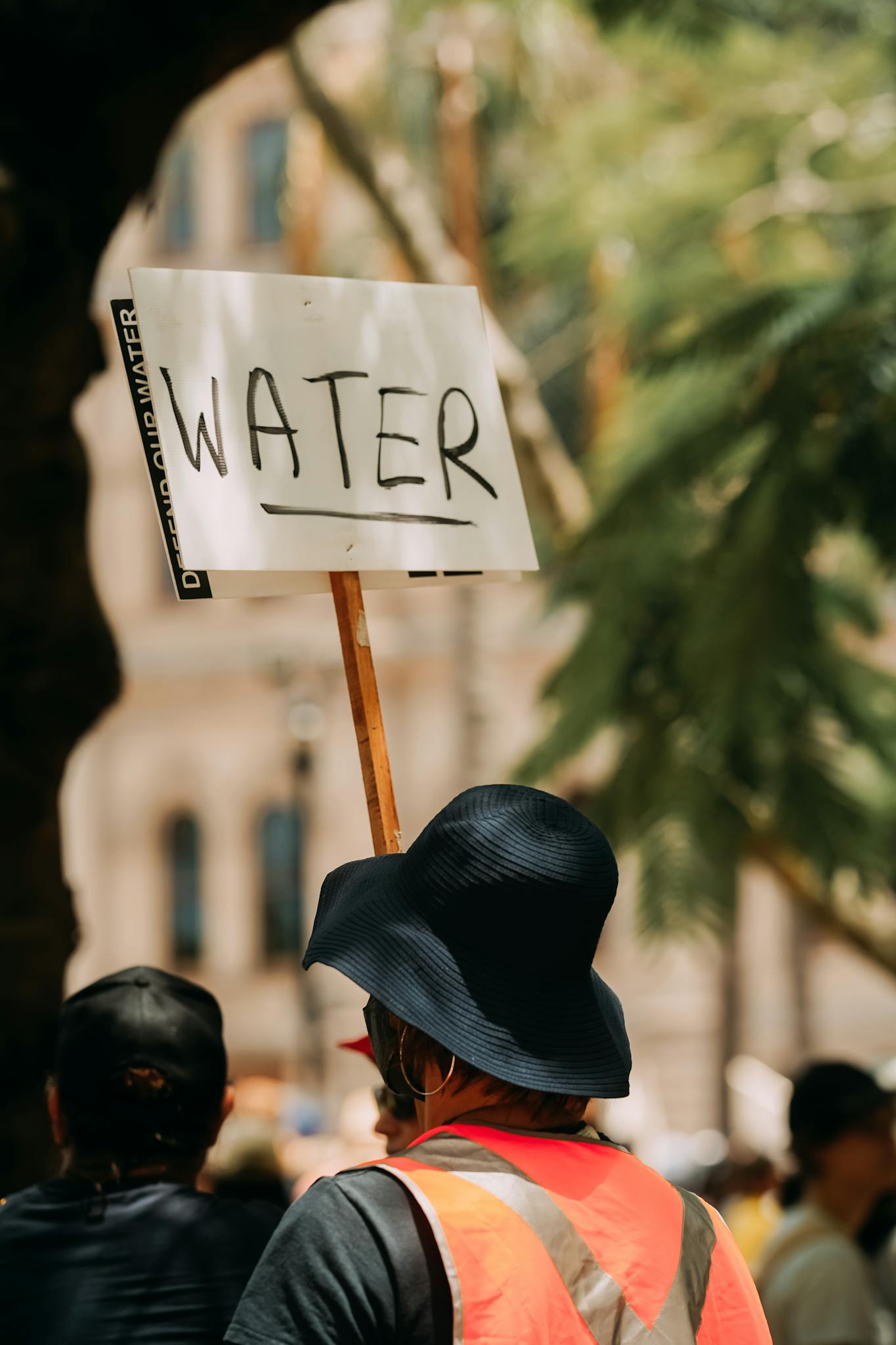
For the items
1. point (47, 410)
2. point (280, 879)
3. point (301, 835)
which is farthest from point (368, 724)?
point (280, 879)

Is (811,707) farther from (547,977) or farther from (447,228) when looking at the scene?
(447,228)

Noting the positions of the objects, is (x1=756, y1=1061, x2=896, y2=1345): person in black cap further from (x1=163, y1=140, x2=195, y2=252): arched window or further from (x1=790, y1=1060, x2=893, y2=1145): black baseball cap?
(x1=163, y1=140, x2=195, y2=252): arched window

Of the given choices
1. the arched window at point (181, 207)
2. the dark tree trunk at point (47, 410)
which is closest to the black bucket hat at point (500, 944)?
the dark tree trunk at point (47, 410)

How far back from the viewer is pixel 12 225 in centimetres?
334

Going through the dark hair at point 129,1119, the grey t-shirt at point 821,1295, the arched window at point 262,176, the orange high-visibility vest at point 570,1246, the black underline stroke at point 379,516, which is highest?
the arched window at point 262,176

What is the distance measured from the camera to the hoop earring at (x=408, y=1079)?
70.7 inches

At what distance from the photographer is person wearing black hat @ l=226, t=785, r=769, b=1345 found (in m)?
1.61

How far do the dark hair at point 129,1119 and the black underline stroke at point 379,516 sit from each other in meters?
0.83

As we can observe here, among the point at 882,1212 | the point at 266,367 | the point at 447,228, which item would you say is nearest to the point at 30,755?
the point at 266,367

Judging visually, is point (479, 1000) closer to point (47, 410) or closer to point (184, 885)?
point (47, 410)

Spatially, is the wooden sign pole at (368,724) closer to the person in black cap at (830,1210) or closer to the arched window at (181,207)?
the person in black cap at (830,1210)

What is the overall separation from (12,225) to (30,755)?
107 centimetres

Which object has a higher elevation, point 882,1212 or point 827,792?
point 827,792

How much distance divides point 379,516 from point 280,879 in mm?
23558
